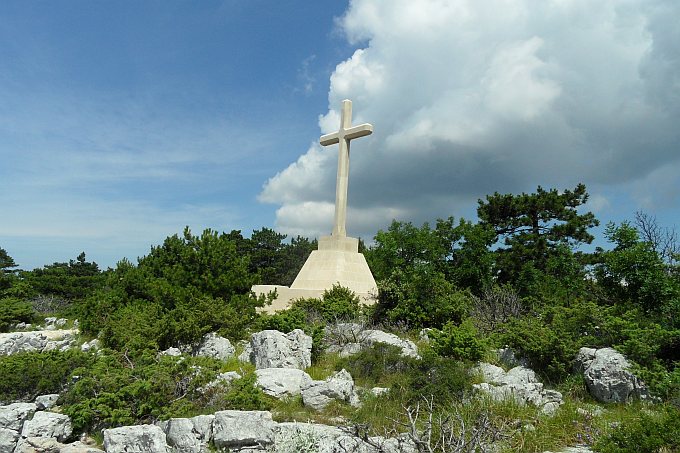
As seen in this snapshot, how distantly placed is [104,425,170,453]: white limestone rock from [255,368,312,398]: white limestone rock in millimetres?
2080

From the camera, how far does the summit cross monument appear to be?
17.1 meters

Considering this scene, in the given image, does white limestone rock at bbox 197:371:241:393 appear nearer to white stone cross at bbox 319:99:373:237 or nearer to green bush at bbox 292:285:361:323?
green bush at bbox 292:285:361:323

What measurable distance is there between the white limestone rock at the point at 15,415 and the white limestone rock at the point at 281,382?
10.0ft

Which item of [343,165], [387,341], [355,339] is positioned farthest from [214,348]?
[343,165]

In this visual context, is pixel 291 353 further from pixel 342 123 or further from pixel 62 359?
pixel 342 123

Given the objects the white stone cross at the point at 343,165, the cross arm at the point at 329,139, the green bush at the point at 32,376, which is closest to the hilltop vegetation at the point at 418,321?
the green bush at the point at 32,376

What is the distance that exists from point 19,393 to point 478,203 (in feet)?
A: 69.5

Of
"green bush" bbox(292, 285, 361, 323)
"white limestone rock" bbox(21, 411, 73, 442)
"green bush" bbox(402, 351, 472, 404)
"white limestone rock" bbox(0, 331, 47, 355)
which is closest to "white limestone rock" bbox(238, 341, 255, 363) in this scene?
"green bush" bbox(292, 285, 361, 323)

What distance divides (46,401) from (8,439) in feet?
4.55

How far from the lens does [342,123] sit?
1970 centimetres

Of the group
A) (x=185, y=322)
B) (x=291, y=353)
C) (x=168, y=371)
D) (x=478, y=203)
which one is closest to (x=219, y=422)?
(x=168, y=371)

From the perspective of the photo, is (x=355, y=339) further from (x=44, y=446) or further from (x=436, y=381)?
(x=44, y=446)

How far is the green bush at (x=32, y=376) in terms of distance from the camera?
8039 mm

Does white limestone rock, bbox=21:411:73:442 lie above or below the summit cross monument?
below
